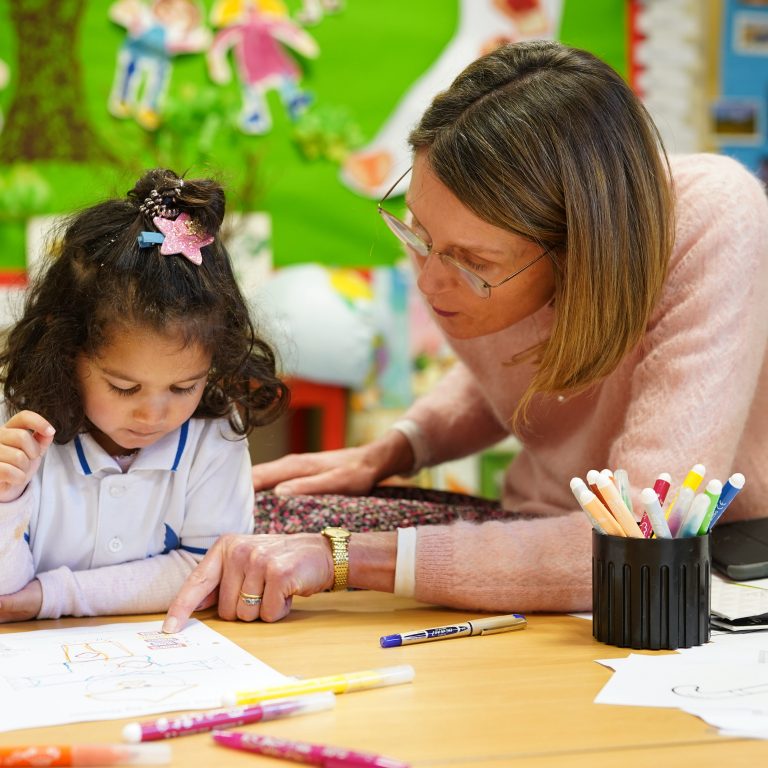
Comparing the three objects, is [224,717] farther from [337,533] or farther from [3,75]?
[3,75]

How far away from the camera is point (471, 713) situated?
848 millimetres

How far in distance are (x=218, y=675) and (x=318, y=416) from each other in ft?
7.37

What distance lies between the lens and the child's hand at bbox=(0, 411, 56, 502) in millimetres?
1049

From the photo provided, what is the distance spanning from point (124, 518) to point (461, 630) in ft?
1.32

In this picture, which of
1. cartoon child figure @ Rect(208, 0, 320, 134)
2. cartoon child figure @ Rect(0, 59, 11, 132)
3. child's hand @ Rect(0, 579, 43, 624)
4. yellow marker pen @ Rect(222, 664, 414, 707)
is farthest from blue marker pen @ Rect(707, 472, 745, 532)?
cartoon child figure @ Rect(0, 59, 11, 132)

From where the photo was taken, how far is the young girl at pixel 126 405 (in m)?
1.16

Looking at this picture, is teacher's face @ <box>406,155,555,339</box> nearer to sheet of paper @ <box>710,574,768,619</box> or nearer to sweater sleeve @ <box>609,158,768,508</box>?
sweater sleeve @ <box>609,158,768,508</box>

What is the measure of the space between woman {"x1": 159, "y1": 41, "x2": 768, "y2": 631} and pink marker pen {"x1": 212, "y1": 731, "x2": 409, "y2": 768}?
1.08ft

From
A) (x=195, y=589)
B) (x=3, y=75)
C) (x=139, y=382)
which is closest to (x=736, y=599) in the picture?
(x=195, y=589)

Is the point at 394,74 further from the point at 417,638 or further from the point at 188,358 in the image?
the point at 417,638

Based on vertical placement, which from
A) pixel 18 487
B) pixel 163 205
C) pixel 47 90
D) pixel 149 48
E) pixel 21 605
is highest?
pixel 149 48

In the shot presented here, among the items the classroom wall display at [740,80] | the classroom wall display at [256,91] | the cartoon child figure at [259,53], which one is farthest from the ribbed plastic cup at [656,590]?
the classroom wall display at [740,80]

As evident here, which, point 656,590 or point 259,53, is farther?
point 259,53

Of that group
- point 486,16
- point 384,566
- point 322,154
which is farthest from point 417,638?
point 486,16
